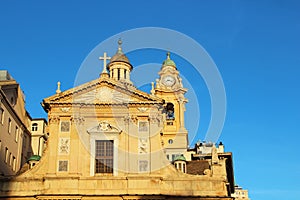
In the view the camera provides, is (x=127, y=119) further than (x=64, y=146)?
Yes

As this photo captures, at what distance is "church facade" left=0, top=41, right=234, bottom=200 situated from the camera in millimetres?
29641

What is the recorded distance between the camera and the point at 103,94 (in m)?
32.5

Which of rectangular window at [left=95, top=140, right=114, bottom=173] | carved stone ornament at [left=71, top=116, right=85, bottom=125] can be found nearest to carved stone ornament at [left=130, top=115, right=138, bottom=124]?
rectangular window at [left=95, top=140, right=114, bottom=173]

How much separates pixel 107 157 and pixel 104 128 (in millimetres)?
2007

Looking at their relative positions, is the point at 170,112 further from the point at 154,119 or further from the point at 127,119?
the point at 127,119

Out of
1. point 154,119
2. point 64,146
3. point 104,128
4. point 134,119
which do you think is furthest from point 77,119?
point 154,119

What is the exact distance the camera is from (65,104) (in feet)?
105

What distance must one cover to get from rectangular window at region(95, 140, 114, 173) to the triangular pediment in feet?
9.59

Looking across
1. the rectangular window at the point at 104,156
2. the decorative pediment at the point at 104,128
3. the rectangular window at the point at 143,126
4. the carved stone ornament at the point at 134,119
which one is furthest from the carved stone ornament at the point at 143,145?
the rectangular window at the point at 104,156

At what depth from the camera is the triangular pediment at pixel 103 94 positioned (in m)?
32.1

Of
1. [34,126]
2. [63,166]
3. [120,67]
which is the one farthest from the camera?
[120,67]

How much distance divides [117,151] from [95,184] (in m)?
2.81

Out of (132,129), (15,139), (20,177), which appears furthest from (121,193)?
(15,139)

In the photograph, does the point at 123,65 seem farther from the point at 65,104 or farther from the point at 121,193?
the point at 121,193
